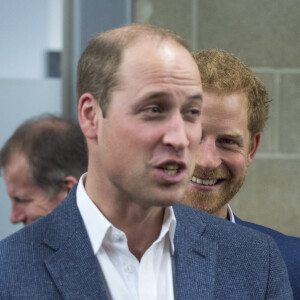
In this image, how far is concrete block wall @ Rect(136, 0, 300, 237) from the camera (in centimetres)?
469

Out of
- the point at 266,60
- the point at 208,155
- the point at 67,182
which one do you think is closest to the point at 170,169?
the point at 208,155

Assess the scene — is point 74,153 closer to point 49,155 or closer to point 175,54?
point 49,155

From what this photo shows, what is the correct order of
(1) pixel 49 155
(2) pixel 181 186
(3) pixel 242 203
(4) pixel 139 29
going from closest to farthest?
(2) pixel 181 186 → (4) pixel 139 29 → (1) pixel 49 155 → (3) pixel 242 203

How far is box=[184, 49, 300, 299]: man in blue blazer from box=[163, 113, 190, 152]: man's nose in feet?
2.28

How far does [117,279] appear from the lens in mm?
2109

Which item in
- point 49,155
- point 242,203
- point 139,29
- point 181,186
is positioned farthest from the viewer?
point 242,203

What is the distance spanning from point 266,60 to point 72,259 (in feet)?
9.56

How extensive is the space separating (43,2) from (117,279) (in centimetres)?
298

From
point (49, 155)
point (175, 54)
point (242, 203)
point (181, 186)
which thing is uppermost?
point (175, 54)

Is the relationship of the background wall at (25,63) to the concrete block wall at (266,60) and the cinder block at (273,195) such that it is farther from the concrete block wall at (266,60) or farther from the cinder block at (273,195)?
the cinder block at (273,195)

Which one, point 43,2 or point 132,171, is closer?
point 132,171

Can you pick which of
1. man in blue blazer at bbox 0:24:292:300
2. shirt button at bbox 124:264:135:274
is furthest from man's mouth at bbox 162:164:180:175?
shirt button at bbox 124:264:135:274

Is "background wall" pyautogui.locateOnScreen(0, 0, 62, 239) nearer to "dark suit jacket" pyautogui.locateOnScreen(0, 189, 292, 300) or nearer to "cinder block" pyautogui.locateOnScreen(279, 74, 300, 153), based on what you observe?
"cinder block" pyautogui.locateOnScreen(279, 74, 300, 153)

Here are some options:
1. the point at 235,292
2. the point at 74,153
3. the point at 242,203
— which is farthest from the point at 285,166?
the point at 235,292
